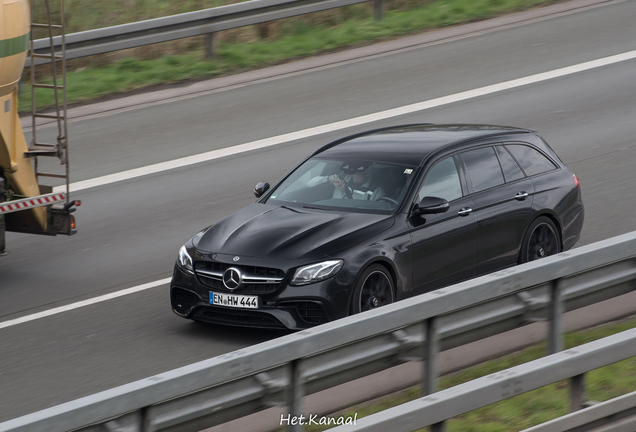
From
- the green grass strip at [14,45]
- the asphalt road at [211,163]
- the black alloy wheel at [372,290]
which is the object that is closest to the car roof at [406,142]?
the black alloy wheel at [372,290]

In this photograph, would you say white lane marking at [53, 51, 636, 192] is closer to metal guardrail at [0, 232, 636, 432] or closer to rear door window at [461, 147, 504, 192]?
rear door window at [461, 147, 504, 192]

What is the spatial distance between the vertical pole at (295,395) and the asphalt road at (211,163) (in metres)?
2.63

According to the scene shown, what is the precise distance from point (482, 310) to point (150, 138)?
950 centimetres

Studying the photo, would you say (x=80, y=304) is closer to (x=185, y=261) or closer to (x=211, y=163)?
(x=185, y=261)

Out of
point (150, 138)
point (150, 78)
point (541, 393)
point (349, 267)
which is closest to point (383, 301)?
point (349, 267)

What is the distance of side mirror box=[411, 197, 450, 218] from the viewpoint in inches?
330

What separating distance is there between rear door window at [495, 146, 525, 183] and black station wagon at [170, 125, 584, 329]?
0.04ft

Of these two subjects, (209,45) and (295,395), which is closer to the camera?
(295,395)

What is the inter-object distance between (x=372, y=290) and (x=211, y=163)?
19.8 ft

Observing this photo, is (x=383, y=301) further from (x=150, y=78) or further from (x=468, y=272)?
(x=150, y=78)

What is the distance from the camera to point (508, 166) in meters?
9.48

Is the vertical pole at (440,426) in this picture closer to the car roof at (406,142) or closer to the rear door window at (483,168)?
the car roof at (406,142)

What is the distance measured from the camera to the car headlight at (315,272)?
7.77 metres

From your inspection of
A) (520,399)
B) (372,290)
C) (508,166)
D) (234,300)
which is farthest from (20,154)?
(520,399)
